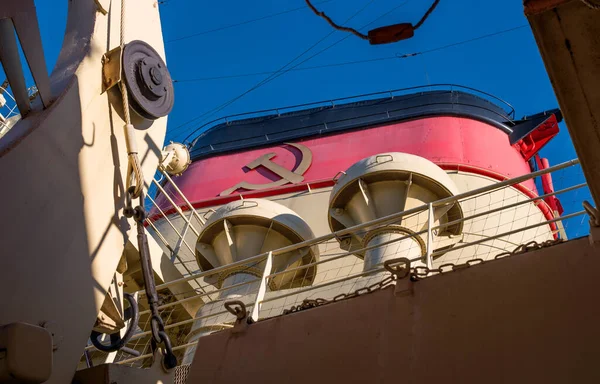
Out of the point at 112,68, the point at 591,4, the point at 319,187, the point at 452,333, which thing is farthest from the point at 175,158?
the point at 591,4

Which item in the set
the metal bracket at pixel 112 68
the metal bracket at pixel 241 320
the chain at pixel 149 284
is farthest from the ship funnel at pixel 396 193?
the metal bracket at pixel 112 68

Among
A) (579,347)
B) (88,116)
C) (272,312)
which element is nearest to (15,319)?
(88,116)

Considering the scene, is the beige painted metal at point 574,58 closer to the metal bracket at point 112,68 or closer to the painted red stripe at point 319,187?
the metal bracket at point 112,68

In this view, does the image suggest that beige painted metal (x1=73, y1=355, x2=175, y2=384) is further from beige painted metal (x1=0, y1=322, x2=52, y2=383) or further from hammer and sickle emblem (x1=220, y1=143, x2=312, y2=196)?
hammer and sickle emblem (x1=220, y1=143, x2=312, y2=196)

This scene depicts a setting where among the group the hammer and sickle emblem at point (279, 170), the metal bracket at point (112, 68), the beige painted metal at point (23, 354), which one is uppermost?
the hammer and sickle emblem at point (279, 170)

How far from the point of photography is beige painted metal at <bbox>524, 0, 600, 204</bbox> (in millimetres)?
2705

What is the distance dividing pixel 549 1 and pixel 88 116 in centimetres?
351

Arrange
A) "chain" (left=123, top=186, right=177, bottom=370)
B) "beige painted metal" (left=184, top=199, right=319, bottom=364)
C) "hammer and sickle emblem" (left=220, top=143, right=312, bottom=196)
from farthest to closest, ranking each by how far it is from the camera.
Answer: "hammer and sickle emblem" (left=220, top=143, right=312, bottom=196)
"beige painted metal" (left=184, top=199, right=319, bottom=364)
"chain" (left=123, top=186, right=177, bottom=370)

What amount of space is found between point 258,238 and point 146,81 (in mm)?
4162

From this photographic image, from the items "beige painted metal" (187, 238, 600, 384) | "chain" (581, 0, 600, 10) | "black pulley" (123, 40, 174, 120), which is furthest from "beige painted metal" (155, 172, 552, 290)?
"chain" (581, 0, 600, 10)

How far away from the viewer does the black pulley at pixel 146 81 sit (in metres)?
5.58

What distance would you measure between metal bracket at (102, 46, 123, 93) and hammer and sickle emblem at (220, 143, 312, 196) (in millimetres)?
7959

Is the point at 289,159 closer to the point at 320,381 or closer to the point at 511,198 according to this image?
the point at 511,198

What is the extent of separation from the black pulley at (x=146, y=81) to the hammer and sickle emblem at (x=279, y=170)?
7480 millimetres
